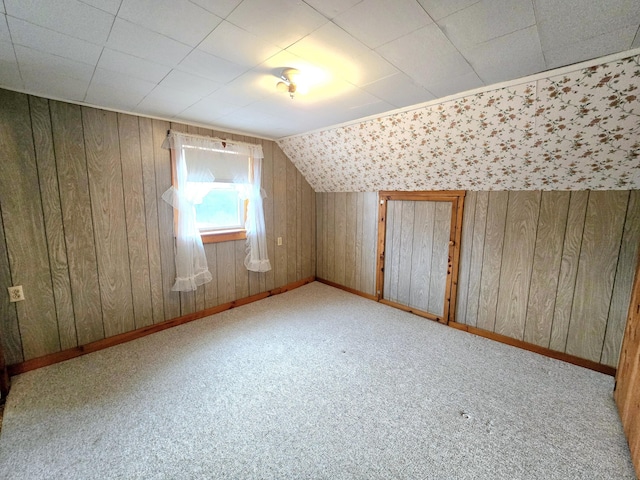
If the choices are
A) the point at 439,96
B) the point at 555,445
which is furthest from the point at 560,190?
the point at 555,445

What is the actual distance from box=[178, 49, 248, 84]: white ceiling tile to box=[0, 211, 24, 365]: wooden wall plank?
5.83ft

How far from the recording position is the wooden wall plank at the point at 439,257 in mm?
2836

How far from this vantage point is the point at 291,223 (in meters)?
3.82

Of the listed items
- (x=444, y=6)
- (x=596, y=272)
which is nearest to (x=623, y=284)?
(x=596, y=272)

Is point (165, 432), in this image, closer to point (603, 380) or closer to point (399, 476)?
point (399, 476)

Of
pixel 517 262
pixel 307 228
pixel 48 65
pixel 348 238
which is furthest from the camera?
pixel 307 228

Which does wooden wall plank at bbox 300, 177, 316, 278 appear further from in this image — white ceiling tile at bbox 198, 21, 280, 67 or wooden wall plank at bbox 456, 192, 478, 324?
white ceiling tile at bbox 198, 21, 280, 67

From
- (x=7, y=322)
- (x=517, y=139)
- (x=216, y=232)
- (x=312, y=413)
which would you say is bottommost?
(x=312, y=413)

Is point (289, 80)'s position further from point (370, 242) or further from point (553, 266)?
point (553, 266)

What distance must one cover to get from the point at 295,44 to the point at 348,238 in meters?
2.67

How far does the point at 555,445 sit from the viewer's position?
1.46 m

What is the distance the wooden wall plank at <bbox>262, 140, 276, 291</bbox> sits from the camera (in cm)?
341

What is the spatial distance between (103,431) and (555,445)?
2487 millimetres

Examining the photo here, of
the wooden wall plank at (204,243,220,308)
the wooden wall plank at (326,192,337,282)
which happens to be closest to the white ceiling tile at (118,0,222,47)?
the wooden wall plank at (204,243,220,308)
